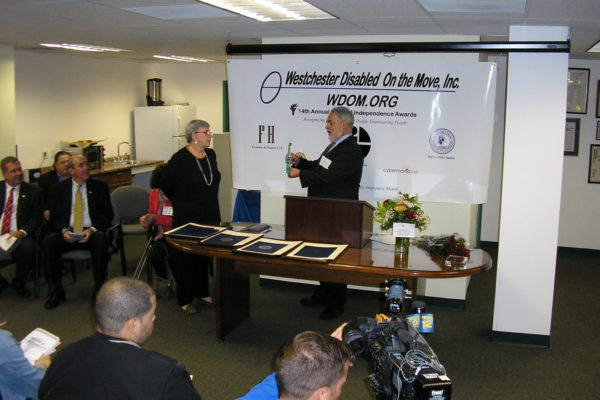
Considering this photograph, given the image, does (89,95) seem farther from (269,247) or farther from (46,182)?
(269,247)

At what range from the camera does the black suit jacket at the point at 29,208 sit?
5.29 metres

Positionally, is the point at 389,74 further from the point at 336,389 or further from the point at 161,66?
the point at 161,66

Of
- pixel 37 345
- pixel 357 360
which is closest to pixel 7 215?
pixel 37 345

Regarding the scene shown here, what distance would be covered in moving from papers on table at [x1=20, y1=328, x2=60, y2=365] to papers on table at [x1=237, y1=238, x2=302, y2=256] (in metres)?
1.53

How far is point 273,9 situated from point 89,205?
101 inches

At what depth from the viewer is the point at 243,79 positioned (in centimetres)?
520

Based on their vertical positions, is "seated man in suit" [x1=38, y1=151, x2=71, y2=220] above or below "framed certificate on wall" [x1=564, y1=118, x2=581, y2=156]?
below

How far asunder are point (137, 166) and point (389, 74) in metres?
5.00

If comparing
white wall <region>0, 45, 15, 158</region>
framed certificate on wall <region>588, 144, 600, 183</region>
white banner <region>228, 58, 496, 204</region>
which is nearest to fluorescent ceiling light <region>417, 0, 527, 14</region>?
white banner <region>228, 58, 496, 204</region>

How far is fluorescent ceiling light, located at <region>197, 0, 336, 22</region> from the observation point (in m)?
3.59

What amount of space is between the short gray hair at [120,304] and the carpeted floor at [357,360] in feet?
5.55

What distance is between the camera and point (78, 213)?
17.0 feet

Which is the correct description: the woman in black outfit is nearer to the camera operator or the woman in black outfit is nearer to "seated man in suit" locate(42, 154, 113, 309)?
"seated man in suit" locate(42, 154, 113, 309)

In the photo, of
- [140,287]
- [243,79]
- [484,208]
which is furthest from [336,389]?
[484,208]
